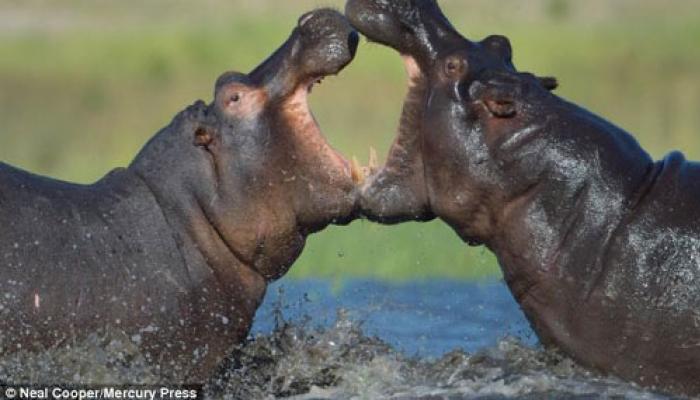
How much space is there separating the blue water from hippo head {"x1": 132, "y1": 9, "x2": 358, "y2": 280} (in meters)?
0.85

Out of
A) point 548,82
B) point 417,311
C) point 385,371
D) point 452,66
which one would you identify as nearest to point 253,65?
point 417,311

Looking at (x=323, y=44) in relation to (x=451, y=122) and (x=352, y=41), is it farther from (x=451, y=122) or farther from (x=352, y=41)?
(x=451, y=122)

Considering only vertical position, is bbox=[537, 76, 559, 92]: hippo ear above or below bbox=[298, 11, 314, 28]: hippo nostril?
below

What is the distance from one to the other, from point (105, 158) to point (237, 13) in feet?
36.5

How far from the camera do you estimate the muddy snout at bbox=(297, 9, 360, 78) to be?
323 inches

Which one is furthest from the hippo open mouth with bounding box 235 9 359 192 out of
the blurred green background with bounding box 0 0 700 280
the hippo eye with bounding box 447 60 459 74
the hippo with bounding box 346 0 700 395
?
the blurred green background with bounding box 0 0 700 280

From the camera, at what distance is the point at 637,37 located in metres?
24.5

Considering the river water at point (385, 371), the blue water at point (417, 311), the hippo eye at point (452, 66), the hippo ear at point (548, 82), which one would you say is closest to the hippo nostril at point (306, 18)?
the hippo eye at point (452, 66)

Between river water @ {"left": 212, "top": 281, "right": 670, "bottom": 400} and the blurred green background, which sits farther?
the blurred green background

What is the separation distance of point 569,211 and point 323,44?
1415 mm

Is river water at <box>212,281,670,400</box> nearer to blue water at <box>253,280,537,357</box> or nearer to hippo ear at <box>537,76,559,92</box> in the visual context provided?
blue water at <box>253,280,537,357</box>

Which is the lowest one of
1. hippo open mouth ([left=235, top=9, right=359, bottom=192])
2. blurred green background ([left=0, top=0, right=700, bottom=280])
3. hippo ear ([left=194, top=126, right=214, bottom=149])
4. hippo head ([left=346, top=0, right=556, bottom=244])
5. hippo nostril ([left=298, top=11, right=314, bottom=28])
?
hippo head ([left=346, top=0, right=556, bottom=244])

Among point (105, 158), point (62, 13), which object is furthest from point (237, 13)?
point (105, 158)

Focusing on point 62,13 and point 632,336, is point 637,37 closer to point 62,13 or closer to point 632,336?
point 62,13
